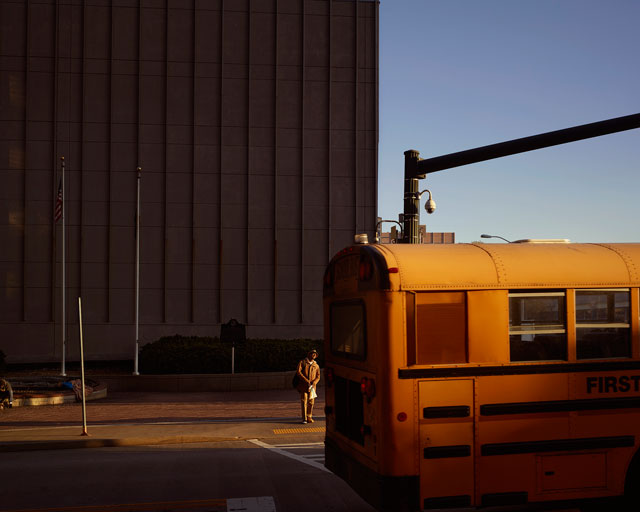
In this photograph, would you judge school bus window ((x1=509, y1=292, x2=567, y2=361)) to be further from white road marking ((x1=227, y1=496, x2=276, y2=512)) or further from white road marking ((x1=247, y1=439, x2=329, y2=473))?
white road marking ((x1=247, y1=439, x2=329, y2=473))

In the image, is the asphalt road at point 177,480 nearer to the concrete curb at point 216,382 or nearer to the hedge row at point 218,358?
the concrete curb at point 216,382

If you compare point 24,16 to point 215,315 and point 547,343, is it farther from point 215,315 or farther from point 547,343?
point 547,343

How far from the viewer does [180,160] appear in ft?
111

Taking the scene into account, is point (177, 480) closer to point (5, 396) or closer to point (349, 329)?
point (349, 329)

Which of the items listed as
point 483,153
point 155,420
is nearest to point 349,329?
point 483,153

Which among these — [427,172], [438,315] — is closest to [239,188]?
[427,172]

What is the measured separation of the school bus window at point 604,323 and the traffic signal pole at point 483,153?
18.7ft

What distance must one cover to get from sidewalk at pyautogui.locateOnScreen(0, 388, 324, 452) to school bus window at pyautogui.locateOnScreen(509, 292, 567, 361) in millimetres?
8437

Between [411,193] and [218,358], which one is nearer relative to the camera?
[411,193]

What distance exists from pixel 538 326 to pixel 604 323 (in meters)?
0.76

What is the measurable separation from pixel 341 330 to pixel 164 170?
1071 inches

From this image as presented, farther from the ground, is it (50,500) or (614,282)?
(614,282)

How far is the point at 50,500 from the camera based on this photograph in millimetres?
9172

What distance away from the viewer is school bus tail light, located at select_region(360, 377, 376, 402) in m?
7.00
